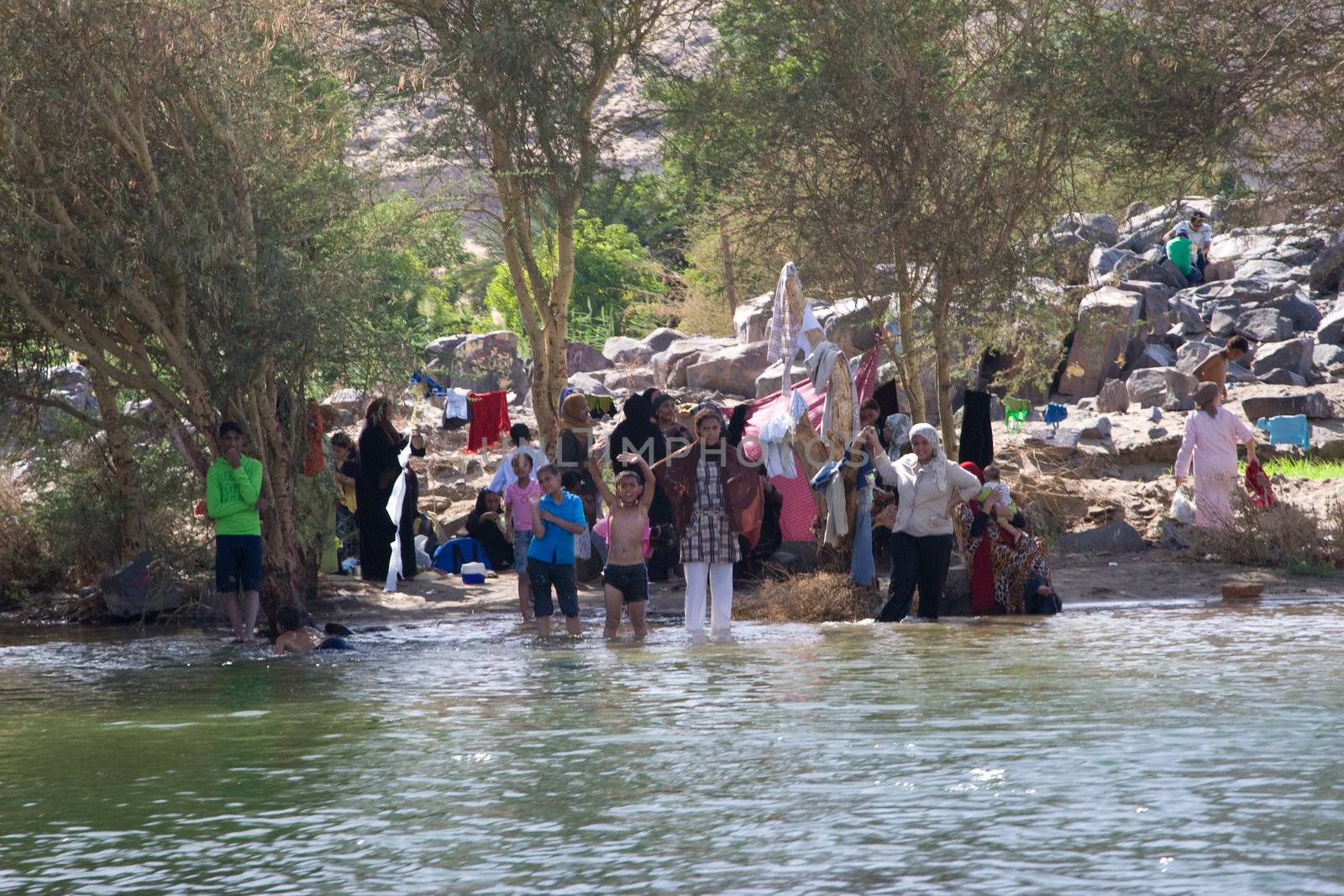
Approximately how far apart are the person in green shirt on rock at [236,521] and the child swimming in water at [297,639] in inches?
24.8

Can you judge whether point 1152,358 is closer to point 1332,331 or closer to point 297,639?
point 1332,331

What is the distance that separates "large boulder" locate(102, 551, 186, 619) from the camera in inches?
579

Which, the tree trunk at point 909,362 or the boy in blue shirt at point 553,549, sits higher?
the tree trunk at point 909,362

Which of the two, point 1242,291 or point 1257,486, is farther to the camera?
point 1242,291

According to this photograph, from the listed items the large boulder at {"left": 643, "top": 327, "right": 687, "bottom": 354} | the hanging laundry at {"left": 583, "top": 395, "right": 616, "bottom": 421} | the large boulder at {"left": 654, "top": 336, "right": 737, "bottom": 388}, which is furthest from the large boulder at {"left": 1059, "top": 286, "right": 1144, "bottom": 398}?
the hanging laundry at {"left": 583, "top": 395, "right": 616, "bottom": 421}

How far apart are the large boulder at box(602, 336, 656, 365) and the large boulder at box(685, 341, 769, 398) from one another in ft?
12.1

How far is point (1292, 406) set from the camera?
76.6 ft

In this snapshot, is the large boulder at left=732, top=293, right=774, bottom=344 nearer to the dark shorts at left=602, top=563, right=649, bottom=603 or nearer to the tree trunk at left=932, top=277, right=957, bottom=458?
the tree trunk at left=932, top=277, right=957, bottom=458

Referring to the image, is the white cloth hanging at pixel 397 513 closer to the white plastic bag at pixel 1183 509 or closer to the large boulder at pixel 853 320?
the large boulder at pixel 853 320

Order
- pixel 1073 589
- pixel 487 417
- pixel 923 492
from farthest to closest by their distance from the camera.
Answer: pixel 487 417
pixel 1073 589
pixel 923 492

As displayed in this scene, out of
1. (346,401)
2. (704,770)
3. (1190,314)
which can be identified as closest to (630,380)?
(346,401)

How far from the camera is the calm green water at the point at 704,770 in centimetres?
582

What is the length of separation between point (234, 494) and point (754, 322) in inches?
673

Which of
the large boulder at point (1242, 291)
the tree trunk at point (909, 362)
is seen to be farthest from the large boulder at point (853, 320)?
the large boulder at point (1242, 291)
